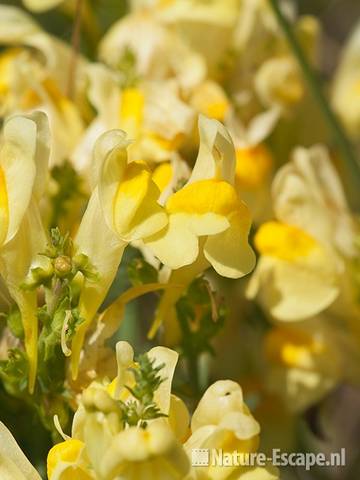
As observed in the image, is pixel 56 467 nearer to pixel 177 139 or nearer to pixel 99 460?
pixel 99 460

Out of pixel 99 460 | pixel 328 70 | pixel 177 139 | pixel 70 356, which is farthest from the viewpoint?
pixel 328 70

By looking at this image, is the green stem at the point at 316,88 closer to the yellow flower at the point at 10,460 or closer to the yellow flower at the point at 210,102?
the yellow flower at the point at 210,102

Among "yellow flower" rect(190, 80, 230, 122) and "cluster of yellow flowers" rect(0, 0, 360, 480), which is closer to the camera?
"cluster of yellow flowers" rect(0, 0, 360, 480)

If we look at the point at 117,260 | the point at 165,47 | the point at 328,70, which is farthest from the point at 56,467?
the point at 328,70

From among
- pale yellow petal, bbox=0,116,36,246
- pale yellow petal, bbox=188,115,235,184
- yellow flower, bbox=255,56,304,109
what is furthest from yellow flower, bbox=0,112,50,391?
yellow flower, bbox=255,56,304,109

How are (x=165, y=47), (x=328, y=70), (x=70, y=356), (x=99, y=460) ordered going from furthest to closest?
1. (x=328, y=70)
2. (x=165, y=47)
3. (x=70, y=356)
4. (x=99, y=460)

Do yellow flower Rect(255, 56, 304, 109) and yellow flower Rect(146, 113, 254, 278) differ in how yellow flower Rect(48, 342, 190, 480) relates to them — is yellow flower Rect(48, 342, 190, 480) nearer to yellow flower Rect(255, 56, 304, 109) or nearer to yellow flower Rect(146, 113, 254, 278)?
yellow flower Rect(146, 113, 254, 278)
